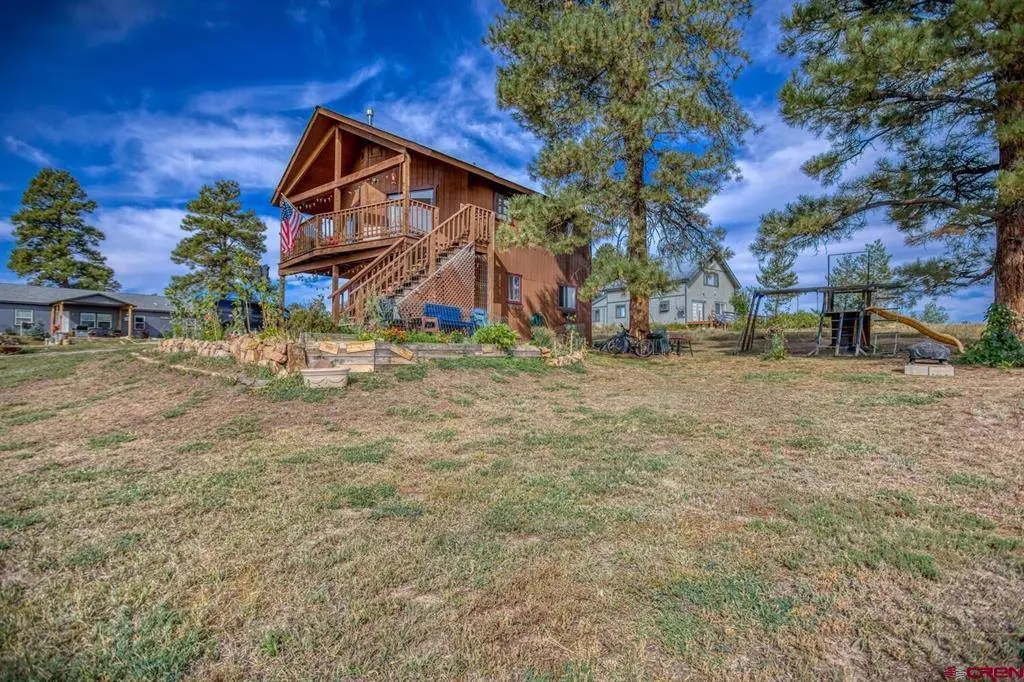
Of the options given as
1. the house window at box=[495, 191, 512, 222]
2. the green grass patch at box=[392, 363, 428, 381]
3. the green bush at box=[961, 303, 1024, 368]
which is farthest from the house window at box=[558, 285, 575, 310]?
the green bush at box=[961, 303, 1024, 368]

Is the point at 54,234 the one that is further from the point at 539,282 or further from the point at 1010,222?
the point at 1010,222

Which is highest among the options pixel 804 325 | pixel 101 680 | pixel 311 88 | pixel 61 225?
pixel 311 88

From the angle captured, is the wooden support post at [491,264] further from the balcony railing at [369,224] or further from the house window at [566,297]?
the house window at [566,297]

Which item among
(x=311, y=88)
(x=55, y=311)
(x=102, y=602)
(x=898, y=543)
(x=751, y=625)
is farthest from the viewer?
(x=55, y=311)

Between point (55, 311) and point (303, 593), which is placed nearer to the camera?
point (303, 593)

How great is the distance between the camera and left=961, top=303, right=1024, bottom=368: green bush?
28.6ft

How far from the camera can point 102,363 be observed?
10492 mm

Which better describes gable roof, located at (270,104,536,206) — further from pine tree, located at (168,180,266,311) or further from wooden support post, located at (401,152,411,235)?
pine tree, located at (168,180,266,311)

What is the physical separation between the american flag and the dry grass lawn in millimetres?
11780

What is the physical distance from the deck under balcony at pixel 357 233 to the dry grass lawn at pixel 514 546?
8.41 m

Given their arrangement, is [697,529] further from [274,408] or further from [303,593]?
[274,408]

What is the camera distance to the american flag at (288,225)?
16.2 m

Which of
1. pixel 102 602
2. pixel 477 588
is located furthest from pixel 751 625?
pixel 102 602

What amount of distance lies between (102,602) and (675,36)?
15.1m
